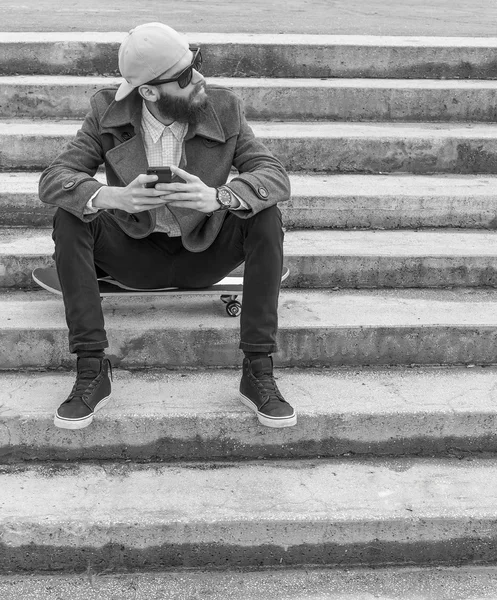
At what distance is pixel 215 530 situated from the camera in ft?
8.41

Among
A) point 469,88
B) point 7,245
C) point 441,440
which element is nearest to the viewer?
point 441,440

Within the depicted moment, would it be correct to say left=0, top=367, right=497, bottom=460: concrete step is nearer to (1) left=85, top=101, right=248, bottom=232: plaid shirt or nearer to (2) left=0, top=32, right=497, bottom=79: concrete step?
(1) left=85, top=101, right=248, bottom=232: plaid shirt

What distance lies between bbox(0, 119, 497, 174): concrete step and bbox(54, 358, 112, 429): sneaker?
1.62 m

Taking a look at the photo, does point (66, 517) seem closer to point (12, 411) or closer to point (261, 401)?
point (12, 411)

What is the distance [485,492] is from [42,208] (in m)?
2.32

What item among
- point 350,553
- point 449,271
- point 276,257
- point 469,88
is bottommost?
point 350,553

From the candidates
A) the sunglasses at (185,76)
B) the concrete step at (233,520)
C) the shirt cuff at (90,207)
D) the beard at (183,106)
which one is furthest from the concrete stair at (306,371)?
the sunglasses at (185,76)

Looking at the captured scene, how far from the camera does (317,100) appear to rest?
4477mm

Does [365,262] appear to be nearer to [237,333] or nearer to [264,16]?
[237,333]

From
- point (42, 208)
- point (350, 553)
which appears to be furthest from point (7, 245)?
point (350, 553)

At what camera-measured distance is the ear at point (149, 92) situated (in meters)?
2.91

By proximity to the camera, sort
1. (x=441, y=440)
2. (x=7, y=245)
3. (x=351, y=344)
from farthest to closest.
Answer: (x=7, y=245)
(x=351, y=344)
(x=441, y=440)

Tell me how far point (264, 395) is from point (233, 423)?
0.15 metres

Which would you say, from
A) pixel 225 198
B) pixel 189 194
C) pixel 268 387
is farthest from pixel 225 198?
pixel 268 387
